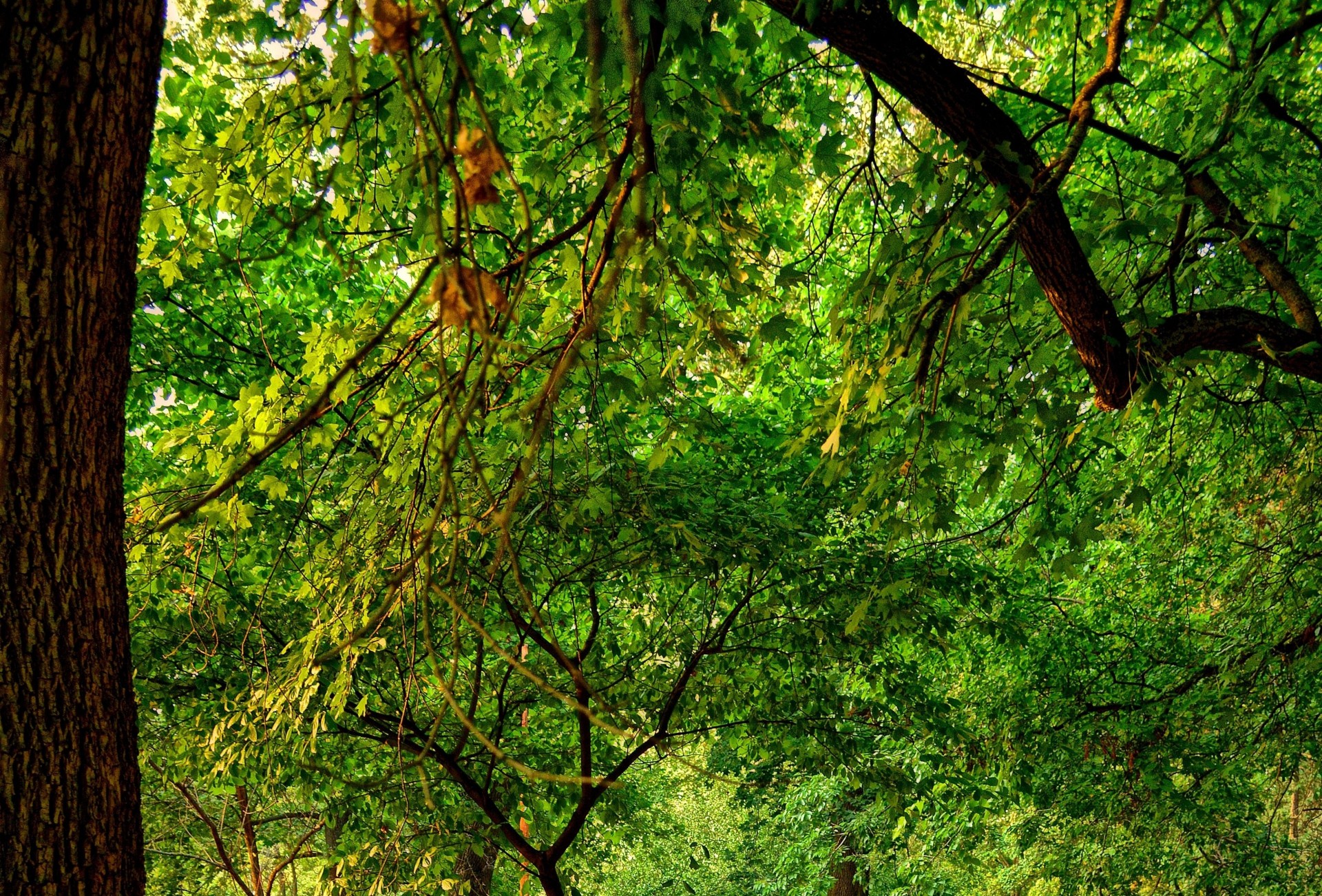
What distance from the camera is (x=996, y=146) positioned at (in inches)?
125

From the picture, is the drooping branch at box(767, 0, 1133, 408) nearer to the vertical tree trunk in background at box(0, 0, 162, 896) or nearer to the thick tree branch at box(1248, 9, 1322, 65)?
the thick tree branch at box(1248, 9, 1322, 65)

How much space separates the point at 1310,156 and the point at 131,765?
6.08m

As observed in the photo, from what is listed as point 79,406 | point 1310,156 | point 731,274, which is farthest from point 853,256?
point 79,406

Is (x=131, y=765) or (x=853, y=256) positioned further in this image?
(x=853, y=256)

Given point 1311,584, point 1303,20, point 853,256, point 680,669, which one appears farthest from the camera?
point 853,256

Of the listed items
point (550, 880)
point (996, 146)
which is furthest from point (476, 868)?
point (996, 146)

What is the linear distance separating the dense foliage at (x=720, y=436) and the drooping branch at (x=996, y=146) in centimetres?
5

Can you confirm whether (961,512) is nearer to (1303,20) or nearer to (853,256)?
(853,256)

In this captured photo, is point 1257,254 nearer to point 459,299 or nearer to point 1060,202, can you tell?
point 1060,202

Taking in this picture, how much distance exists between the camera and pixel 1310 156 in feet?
17.2

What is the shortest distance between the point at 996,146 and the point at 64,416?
2.79 m

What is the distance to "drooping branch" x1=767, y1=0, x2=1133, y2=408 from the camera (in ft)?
10.3

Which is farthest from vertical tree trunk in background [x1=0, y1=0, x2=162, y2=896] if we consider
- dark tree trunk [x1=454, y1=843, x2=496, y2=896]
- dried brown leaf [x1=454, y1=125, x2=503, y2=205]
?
dark tree trunk [x1=454, y1=843, x2=496, y2=896]

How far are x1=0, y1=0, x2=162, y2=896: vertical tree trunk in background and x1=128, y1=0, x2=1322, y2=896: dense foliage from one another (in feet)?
1.19
